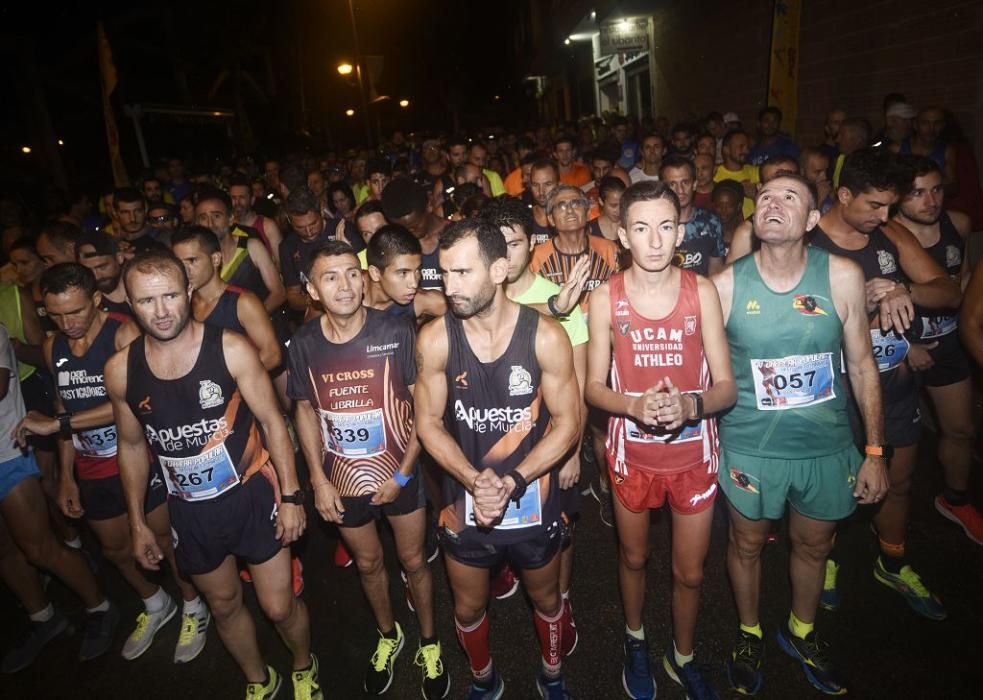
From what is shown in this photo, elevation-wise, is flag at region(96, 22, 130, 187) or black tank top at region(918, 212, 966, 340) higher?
flag at region(96, 22, 130, 187)

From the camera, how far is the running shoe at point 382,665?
3.54 m

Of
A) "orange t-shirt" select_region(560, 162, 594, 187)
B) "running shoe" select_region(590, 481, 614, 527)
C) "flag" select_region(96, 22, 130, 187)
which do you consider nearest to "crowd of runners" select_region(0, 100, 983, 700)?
"running shoe" select_region(590, 481, 614, 527)

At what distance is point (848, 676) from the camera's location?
3264 mm

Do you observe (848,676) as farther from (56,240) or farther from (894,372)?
(56,240)

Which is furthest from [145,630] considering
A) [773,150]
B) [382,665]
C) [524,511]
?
[773,150]

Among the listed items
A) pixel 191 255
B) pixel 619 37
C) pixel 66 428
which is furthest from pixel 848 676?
pixel 619 37

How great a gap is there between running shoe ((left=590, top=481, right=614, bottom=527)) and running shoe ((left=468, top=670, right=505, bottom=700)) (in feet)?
5.64

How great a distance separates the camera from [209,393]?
3078 millimetres

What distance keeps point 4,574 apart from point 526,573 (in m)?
3.63

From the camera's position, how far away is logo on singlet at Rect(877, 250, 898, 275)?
345 centimetres

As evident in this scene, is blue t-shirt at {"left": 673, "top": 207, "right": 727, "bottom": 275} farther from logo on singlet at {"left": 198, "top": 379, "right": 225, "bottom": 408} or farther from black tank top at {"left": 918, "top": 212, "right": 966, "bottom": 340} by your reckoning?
logo on singlet at {"left": 198, "top": 379, "right": 225, "bottom": 408}

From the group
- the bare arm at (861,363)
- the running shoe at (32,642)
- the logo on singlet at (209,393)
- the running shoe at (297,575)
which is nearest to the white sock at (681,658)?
the bare arm at (861,363)

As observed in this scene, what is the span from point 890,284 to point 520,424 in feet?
6.91

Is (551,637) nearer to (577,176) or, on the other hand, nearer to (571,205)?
(571,205)
